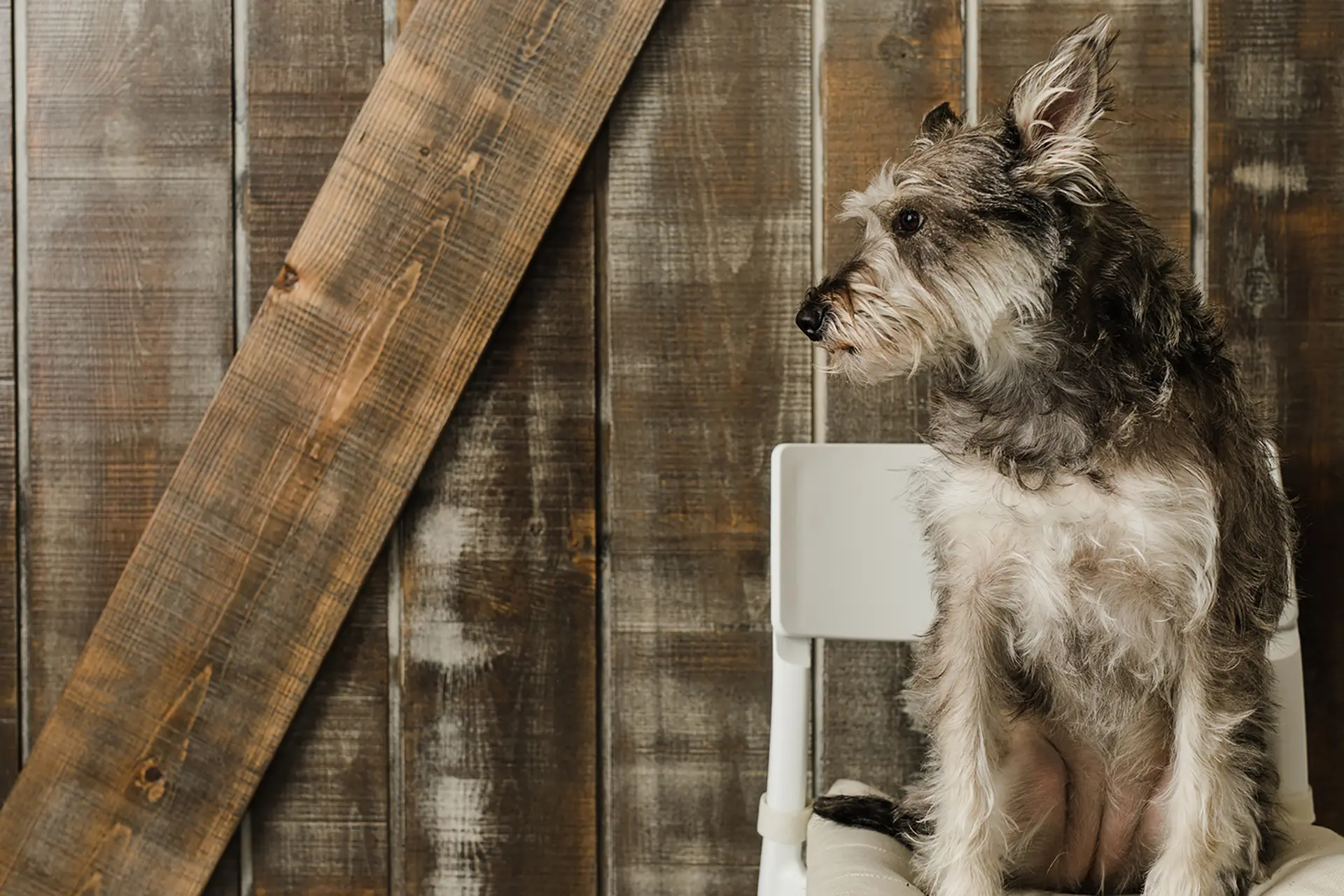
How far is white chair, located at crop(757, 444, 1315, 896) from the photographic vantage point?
143 cm

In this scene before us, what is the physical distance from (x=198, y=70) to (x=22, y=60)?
0.99 ft

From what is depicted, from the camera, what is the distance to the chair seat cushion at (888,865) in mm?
1121

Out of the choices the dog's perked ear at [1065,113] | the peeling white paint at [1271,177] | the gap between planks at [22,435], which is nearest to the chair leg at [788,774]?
the dog's perked ear at [1065,113]

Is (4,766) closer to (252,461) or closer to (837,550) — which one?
(252,461)

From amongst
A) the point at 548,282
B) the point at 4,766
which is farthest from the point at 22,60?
the point at 4,766

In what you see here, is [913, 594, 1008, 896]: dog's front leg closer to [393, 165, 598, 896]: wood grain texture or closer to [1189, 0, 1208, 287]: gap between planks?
[393, 165, 598, 896]: wood grain texture

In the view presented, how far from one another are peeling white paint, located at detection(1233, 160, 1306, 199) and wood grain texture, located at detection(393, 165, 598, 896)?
106 centimetres

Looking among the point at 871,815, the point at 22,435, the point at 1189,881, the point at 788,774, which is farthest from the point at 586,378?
the point at 1189,881

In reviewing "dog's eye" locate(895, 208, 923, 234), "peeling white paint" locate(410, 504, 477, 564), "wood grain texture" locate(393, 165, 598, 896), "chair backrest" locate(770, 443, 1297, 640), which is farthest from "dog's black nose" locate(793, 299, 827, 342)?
"peeling white paint" locate(410, 504, 477, 564)

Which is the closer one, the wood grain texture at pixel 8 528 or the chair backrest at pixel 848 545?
the chair backrest at pixel 848 545

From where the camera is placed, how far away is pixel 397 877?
5.72ft

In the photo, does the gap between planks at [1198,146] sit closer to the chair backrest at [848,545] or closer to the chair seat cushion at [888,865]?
the chair backrest at [848,545]

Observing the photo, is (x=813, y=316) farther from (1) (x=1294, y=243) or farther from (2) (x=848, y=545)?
(1) (x=1294, y=243)

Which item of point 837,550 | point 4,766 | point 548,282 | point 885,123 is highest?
point 885,123
